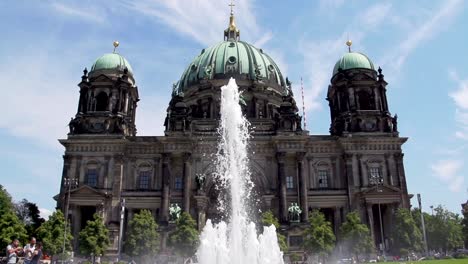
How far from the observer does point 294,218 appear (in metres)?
50.8

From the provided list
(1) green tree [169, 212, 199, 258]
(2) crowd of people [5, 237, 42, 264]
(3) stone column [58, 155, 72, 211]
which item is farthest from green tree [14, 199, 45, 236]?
(2) crowd of people [5, 237, 42, 264]

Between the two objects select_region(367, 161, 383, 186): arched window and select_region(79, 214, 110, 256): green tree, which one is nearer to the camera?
select_region(79, 214, 110, 256): green tree

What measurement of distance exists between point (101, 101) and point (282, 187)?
27.9m

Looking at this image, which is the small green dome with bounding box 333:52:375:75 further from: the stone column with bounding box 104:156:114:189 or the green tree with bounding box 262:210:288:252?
the stone column with bounding box 104:156:114:189

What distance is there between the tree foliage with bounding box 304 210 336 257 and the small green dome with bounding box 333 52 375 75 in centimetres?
2489

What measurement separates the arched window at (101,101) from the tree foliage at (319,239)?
32.5m

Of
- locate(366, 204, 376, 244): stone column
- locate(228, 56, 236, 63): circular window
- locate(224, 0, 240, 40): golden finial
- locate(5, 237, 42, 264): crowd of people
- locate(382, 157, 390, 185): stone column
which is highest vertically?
locate(224, 0, 240, 40): golden finial

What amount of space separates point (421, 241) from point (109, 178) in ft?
125

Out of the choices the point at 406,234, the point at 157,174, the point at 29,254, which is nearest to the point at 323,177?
the point at 406,234

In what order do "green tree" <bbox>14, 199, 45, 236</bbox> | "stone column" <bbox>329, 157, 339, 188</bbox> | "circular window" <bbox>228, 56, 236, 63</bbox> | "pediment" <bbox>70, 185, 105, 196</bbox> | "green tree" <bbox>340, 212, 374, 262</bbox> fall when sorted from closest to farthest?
"green tree" <bbox>340, 212, 374, 262</bbox>, "pediment" <bbox>70, 185, 105, 196</bbox>, "stone column" <bbox>329, 157, 339, 188</bbox>, "circular window" <bbox>228, 56, 236, 63</bbox>, "green tree" <bbox>14, 199, 45, 236</bbox>

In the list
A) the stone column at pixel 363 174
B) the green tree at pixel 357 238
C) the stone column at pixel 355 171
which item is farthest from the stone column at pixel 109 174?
the stone column at pixel 363 174

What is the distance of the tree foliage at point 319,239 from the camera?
4526 cm

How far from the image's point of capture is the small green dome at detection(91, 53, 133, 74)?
61.5m

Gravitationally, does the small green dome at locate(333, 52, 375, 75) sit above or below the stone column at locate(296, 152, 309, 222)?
above
